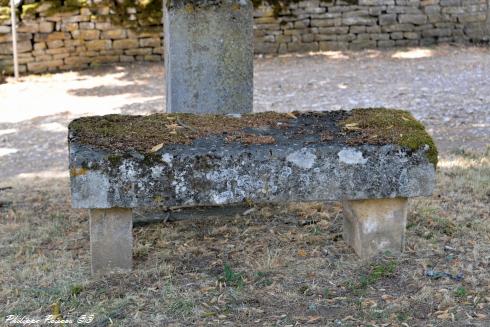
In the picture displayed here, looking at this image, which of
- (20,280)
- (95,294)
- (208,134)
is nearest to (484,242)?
(208,134)

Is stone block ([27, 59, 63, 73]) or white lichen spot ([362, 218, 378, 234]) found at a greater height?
stone block ([27, 59, 63, 73])

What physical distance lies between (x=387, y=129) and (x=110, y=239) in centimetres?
164

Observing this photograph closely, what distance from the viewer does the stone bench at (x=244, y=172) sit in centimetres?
349

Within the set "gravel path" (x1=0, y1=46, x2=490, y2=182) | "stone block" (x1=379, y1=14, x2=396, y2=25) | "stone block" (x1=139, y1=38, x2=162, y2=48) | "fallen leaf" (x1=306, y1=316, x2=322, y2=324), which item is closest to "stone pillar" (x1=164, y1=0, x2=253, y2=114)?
"fallen leaf" (x1=306, y1=316, x2=322, y2=324)

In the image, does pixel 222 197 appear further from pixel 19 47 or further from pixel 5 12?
pixel 5 12

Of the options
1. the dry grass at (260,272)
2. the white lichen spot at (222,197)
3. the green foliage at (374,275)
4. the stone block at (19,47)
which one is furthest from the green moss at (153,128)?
the stone block at (19,47)

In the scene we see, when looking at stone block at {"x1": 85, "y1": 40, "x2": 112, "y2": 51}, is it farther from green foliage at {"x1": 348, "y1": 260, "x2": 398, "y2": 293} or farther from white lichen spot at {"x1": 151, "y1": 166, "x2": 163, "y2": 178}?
green foliage at {"x1": 348, "y1": 260, "x2": 398, "y2": 293}

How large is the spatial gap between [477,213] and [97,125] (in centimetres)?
257

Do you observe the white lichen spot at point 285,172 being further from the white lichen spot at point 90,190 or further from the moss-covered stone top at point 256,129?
the white lichen spot at point 90,190

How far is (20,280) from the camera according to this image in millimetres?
3754

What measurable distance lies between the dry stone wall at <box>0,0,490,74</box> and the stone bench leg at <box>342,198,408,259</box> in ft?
27.7

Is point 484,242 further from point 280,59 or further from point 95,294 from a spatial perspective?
point 280,59

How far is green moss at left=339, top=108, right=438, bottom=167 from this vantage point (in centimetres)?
366

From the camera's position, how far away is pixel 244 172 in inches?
140
